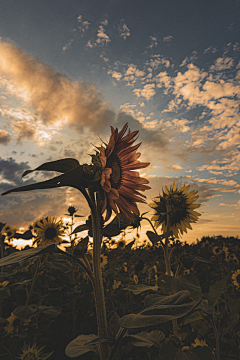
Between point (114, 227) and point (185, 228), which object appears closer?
point (114, 227)

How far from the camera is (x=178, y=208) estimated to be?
6.39ft

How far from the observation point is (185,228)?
83.9 inches

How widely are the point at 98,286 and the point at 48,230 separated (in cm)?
218

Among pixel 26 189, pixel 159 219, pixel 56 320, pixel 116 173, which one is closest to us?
pixel 26 189

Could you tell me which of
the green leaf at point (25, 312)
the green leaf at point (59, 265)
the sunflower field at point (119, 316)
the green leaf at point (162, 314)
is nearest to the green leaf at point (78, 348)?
A: the sunflower field at point (119, 316)

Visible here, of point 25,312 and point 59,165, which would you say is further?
point 25,312

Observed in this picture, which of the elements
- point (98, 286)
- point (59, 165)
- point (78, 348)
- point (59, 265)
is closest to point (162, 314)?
point (98, 286)

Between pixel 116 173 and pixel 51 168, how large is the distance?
375mm

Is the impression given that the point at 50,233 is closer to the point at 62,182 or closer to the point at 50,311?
the point at 50,311

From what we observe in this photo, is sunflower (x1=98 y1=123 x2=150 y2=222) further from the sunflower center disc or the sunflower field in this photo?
the sunflower center disc

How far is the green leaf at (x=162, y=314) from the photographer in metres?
0.59

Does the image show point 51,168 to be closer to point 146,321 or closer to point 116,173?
point 116,173

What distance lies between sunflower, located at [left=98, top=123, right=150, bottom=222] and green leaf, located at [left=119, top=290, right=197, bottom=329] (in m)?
0.41

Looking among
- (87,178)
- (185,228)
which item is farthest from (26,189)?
(185,228)
